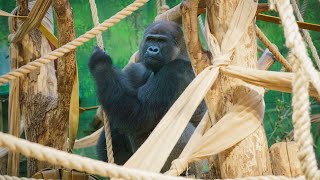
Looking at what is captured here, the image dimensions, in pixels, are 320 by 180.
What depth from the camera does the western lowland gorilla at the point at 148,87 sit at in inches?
126

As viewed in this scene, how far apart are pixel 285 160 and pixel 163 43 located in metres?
1.53

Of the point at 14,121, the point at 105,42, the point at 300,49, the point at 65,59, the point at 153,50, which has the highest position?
the point at 300,49

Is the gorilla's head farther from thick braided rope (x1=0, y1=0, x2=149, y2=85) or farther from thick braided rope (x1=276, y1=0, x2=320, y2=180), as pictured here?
thick braided rope (x1=276, y1=0, x2=320, y2=180)

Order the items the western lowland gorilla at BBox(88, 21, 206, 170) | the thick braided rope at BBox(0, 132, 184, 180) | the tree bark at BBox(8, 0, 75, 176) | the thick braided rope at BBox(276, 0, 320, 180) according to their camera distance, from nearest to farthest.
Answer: the thick braided rope at BBox(0, 132, 184, 180), the thick braided rope at BBox(276, 0, 320, 180), the tree bark at BBox(8, 0, 75, 176), the western lowland gorilla at BBox(88, 21, 206, 170)

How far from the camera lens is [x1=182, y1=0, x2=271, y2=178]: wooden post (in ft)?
5.69

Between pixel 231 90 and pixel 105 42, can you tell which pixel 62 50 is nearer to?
pixel 231 90

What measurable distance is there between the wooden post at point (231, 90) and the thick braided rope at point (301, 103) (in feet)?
1.75

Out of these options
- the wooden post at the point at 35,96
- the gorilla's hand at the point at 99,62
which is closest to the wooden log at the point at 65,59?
the wooden post at the point at 35,96

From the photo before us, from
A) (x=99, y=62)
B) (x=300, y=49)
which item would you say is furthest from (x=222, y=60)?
(x=99, y=62)

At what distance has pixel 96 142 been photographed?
399cm

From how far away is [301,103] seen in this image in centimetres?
120

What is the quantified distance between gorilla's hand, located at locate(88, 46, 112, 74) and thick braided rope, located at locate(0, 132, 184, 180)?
198 cm

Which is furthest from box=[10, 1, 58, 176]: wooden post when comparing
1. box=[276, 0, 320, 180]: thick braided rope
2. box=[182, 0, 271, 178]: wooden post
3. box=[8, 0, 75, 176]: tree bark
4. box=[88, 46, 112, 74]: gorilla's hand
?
box=[276, 0, 320, 180]: thick braided rope

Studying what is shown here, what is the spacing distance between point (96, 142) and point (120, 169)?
2913 mm
